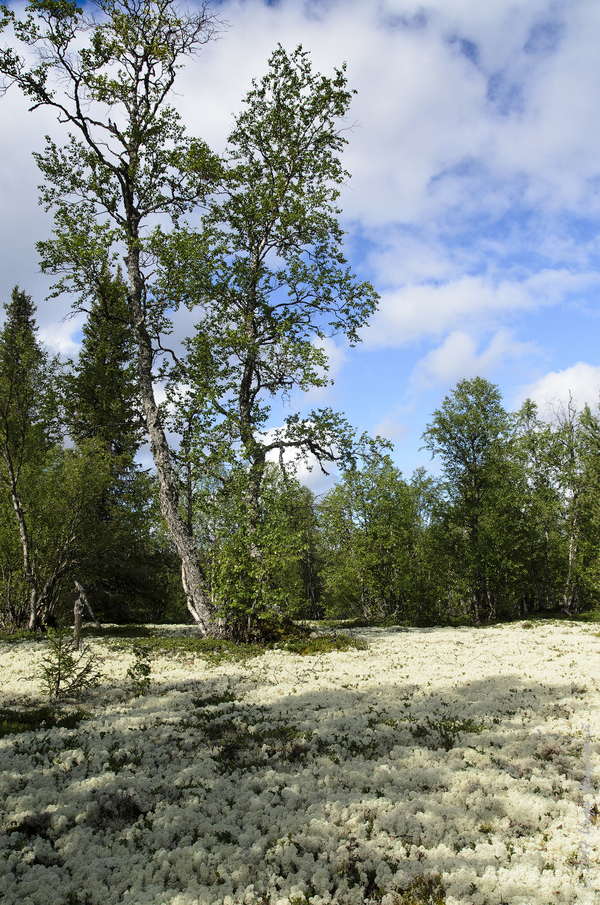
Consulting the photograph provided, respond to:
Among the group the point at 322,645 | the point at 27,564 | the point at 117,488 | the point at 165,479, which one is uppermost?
the point at 117,488

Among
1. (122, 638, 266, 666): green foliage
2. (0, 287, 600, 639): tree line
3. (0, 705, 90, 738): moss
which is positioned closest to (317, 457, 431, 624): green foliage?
(0, 287, 600, 639): tree line

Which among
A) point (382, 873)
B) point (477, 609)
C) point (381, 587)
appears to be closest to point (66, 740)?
point (382, 873)

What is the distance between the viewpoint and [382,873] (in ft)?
14.2

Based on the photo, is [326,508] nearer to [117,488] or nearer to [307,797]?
[307,797]

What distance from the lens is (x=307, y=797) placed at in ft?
18.3

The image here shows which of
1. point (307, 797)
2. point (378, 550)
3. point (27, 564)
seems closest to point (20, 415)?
point (27, 564)

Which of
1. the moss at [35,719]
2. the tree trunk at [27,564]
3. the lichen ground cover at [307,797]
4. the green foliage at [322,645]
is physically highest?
the tree trunk at [27,564]

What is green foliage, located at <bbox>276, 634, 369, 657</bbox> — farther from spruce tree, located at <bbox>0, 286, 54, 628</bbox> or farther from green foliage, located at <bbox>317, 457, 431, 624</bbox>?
green foliage, located at <bbox>317, 457, 431, 624</bbox>

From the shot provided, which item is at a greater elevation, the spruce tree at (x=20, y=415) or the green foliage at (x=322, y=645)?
the spruce tree at (x=20, y=415)

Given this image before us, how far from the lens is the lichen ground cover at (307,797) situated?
4168mm

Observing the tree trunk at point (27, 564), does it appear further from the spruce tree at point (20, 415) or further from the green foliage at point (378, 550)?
the green foliage at point (378, 550)

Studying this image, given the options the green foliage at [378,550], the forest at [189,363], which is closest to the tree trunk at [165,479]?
the forest at [189,363]

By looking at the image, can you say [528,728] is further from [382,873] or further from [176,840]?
[176,840]

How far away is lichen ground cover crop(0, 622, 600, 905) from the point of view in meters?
4.17
